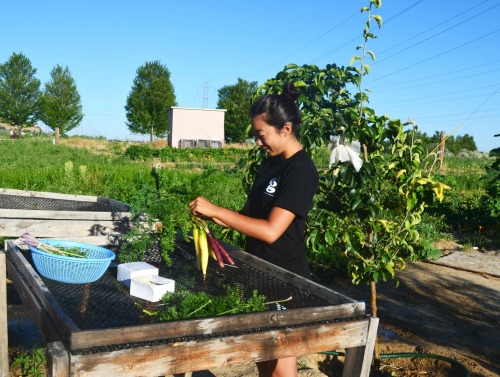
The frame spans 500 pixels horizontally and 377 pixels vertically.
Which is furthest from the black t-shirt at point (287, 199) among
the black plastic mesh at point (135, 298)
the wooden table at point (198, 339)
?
the wooden table at point (198, 339)

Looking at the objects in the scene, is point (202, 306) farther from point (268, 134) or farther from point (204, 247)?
point (268, 134)

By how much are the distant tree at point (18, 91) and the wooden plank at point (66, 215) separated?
58148mm

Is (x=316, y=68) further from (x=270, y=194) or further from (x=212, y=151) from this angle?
(x=212, y=151)

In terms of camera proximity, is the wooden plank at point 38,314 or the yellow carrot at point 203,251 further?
the yellow carrot at point 203,251

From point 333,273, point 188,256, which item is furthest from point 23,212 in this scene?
point 333,273

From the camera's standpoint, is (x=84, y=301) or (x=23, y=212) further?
(x=23, y=212)

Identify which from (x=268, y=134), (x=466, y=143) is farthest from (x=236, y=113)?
(x=268, y=134)

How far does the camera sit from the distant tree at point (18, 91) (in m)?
57.4

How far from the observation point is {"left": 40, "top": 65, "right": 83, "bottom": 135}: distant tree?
55.7 meters

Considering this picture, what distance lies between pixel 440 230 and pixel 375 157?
770 centimetres

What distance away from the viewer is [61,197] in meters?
5.37

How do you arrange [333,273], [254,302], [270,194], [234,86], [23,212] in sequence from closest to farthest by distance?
[254,302], [270,194], [23,212], [333,273], [234,86]

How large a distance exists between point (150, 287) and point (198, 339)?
46 centimetres

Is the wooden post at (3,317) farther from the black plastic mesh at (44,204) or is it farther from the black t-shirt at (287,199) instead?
the black plastic mesh at (44,204)
